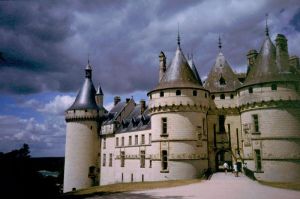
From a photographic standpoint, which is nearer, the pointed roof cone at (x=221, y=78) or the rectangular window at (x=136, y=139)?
the pointed roof cone at (x=221, y=78)

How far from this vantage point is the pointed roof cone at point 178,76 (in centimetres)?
3070

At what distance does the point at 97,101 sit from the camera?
48594 millimetres

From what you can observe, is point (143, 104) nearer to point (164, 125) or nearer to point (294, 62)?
point (164, 125)

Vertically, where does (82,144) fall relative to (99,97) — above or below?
below

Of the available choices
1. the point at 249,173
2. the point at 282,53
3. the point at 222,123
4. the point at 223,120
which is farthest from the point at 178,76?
the point at 249,173

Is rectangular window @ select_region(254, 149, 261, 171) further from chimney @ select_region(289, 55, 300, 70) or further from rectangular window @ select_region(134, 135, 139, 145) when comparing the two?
rectangular window @ select_region(134, 135, 139, 145)

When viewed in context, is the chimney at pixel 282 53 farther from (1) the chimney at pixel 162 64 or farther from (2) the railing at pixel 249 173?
(1) the chimney at pixel 162 64

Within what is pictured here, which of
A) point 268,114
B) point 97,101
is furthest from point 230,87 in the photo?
point 97,101

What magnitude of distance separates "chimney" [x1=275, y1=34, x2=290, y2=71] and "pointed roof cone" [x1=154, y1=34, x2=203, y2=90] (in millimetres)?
8177

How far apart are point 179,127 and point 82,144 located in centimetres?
2118

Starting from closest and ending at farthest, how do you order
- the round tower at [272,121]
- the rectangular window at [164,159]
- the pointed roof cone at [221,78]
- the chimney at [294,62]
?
1. the round tower at [272,121]
2. the rectangular window at [164,159]
3. the chimney at [294,62]
4. the pointed roof cone at [221,78]

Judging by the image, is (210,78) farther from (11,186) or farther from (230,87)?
(11,186)

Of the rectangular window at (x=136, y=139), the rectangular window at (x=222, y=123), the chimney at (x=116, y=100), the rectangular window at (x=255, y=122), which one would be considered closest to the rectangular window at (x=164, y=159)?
the rectangular window at (x=222, y=123)

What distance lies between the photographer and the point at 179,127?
97.6 feet
